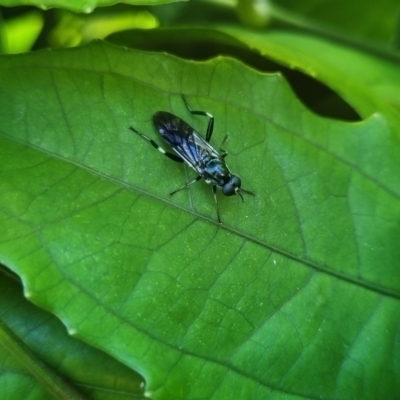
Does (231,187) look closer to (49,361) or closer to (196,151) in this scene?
(196,151)

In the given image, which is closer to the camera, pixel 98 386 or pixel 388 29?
pixel 98 386

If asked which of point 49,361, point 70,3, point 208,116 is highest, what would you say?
point 70,3

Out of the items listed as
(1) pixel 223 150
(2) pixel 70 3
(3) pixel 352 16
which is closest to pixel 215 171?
(1) pixel 223 150

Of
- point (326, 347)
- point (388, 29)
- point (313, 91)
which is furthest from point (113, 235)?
point (388, 29)

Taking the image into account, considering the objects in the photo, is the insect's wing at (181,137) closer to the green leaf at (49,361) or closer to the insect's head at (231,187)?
the insect's head at (231,187)

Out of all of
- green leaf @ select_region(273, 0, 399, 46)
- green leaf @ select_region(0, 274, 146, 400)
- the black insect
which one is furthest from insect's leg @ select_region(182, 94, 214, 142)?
green leaf @ select_region(273, 0, 399, 46)

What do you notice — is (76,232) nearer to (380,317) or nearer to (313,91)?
(380,317)
